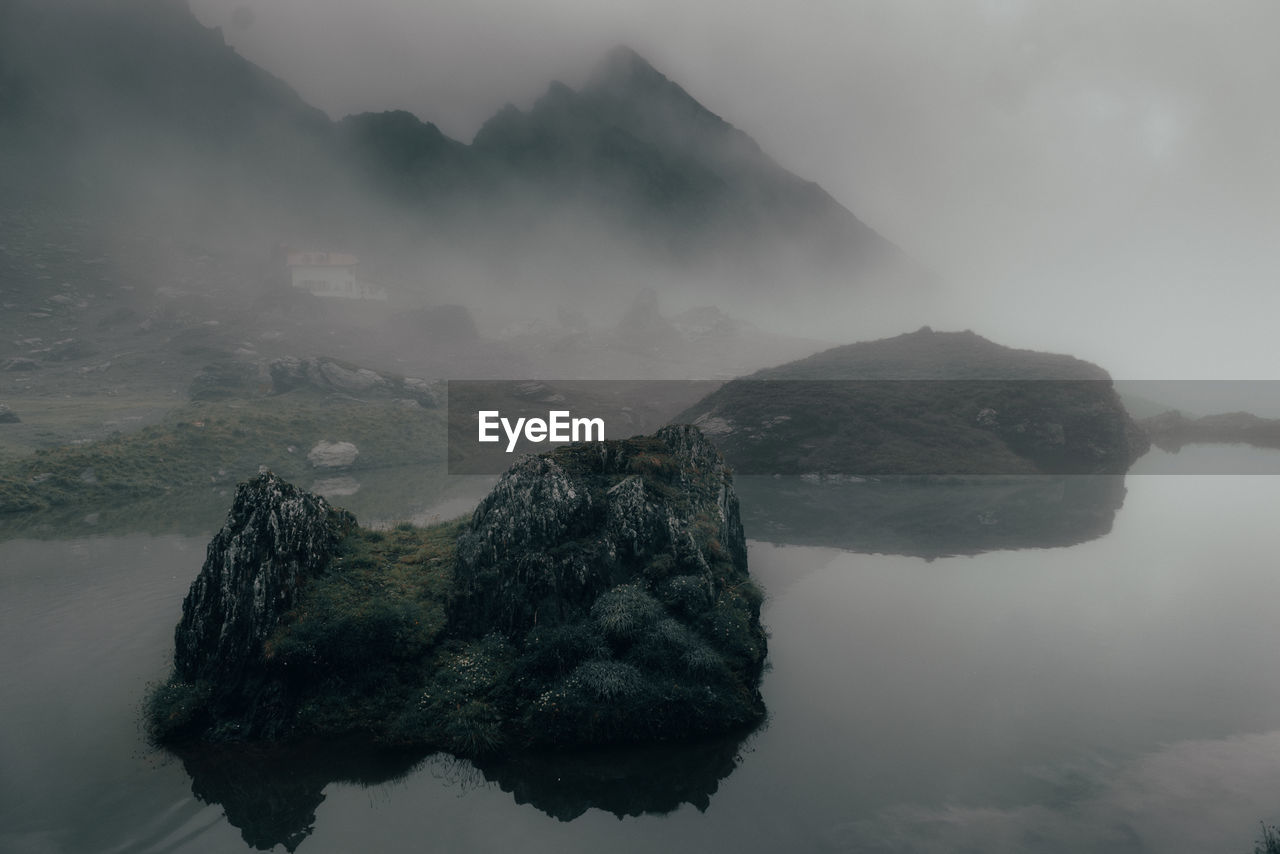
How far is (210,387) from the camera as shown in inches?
3839

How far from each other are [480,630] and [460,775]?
6.46m

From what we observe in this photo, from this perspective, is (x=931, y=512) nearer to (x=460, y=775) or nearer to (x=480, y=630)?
(x=480, y=630)

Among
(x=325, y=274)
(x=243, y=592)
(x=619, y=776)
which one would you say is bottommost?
(x=619, y=776)

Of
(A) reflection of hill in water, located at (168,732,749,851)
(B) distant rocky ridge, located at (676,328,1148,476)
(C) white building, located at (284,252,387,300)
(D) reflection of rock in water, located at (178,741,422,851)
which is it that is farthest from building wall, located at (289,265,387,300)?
(A) reflection of hill in water, located at (168,732,749,851)

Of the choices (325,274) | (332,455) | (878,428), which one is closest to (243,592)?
(332,455)

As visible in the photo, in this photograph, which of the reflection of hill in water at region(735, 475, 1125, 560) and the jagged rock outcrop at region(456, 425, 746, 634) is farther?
the reflection of hill in water at region(735, 475, 1125, 560)

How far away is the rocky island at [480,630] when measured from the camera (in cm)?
2130

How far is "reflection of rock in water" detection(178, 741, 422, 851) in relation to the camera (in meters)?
17.4

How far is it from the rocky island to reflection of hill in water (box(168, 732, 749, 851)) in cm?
64

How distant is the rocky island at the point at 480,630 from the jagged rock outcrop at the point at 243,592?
58mm

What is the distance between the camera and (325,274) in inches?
6511

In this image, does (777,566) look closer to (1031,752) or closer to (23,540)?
(1031,752)

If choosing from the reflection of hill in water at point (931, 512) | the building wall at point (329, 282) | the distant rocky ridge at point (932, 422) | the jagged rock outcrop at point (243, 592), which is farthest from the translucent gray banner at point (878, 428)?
the building wall at point (329, 282)

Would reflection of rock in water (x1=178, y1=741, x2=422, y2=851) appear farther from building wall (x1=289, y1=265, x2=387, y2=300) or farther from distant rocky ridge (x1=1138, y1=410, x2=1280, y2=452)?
building wall (x1=289, y1=265, x2=387, y2=300)
